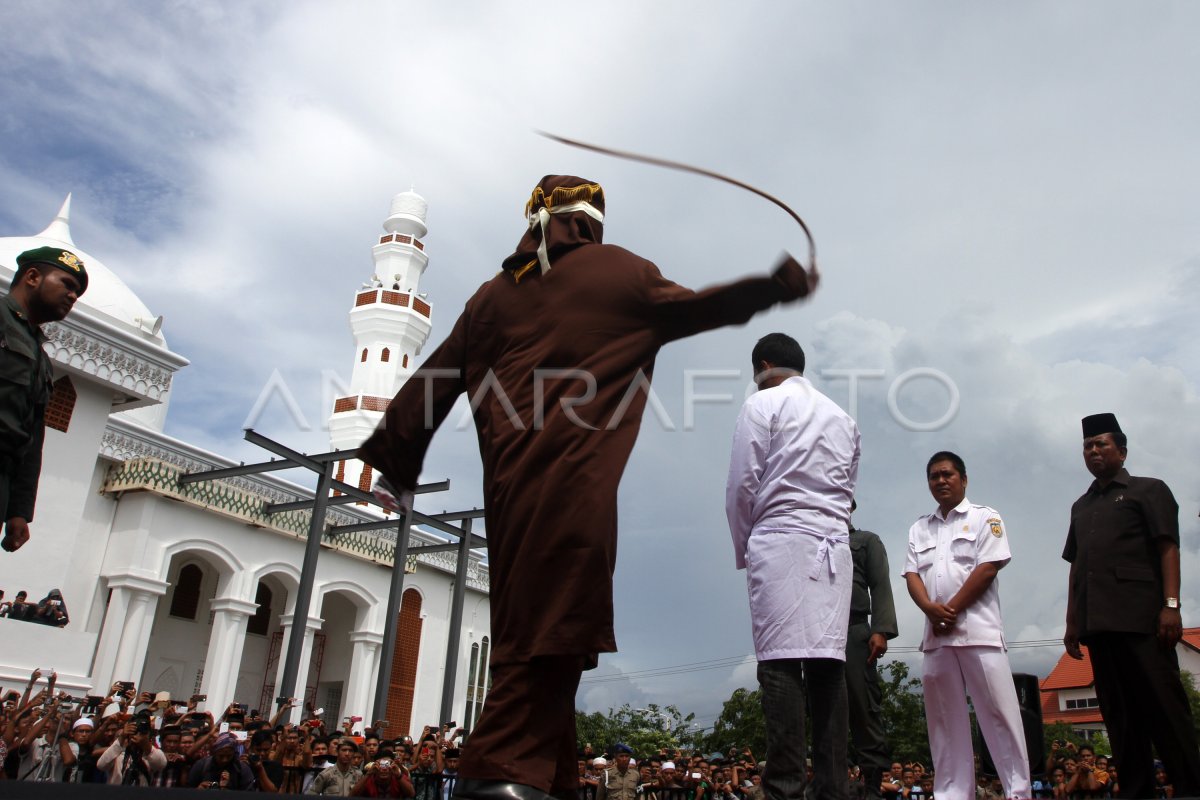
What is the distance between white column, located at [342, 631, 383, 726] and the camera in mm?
21016

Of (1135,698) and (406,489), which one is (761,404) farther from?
(1135,698)

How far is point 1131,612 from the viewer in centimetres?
Answer: 383

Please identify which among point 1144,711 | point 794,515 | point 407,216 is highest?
point 407,216

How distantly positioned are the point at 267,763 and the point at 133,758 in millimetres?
1269

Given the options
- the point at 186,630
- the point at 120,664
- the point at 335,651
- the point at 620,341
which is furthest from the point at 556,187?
the point at 335,651

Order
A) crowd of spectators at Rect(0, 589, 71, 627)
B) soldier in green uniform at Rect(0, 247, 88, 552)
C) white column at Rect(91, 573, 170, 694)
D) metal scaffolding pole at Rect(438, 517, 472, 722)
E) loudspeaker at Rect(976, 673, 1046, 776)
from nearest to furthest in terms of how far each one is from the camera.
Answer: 1. soldier in green uniform at Rect(0, 247, 88, 552)
2. loudspeaker at Rect(976, 673, 1046, 776)
3. crowd of spectators at Rect(0, 589, 71, 627)
4. white column at Rect(91, 573, 170, 694)
5. metal scaffolding pole at Rect(438, 517, 472, 722)

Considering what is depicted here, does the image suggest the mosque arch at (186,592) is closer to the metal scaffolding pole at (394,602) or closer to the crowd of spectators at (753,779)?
the metal scaffolding pole at (394,602)

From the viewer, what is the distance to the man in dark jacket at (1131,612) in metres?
3.64

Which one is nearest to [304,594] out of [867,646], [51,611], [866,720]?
[51,611]

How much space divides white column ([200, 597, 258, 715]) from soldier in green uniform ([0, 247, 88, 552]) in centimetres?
1610

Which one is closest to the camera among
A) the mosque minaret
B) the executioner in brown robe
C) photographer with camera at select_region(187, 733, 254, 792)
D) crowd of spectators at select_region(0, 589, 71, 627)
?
photographer with camera at select_region(187, 733, 254, 792)

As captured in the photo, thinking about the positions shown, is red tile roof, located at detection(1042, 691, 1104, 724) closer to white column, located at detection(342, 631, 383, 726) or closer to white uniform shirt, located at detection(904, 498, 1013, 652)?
white column, located at detection(342, 631, 383, 726)

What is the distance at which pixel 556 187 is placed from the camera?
9.10ft

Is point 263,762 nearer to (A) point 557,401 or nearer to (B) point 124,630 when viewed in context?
(A) point 557,401
